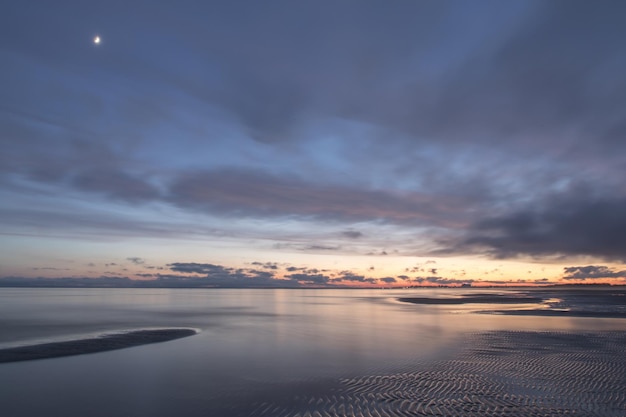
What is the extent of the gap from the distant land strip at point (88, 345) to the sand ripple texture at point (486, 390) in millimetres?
14539

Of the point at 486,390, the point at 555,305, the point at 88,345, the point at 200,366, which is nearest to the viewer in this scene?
the point at 486,390

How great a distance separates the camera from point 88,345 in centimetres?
2528

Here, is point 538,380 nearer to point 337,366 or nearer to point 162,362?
point 337,366

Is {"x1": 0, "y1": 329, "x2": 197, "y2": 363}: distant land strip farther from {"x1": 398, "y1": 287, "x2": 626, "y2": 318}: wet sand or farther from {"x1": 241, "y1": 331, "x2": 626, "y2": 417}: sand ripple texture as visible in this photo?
{"x1": 398, "y1": 287, "x2": 626, "y2": 318}: wet sand

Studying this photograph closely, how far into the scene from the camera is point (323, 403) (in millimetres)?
13492

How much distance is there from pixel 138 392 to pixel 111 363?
6177 millimetres

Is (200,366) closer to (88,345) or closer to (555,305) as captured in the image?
(88,345)

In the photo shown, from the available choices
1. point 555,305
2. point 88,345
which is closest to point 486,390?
point 88,345

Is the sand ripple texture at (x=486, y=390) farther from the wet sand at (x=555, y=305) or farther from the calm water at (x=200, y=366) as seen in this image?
the wet sand at (x=555, y=305)

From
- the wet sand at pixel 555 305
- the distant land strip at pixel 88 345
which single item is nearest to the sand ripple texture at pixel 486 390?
the distant land strip at pixel 88 345

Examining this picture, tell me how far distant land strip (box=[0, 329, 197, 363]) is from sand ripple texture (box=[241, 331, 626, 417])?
14.5 meters

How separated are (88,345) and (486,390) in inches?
880

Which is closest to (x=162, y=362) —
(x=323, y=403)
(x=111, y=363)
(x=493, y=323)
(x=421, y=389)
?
(x=111, y=363)

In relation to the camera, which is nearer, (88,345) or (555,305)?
(88,345)
